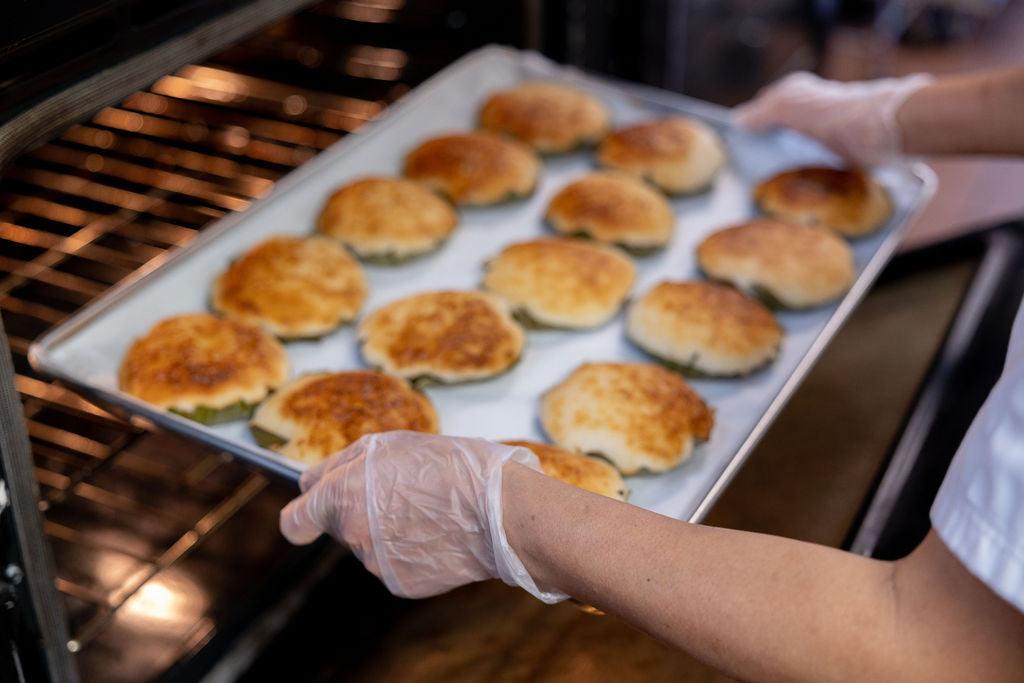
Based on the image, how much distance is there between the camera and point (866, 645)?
918mm

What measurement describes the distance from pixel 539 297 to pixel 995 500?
1.14 m

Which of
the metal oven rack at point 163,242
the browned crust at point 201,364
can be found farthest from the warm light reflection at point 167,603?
the browned crust at point 201,364

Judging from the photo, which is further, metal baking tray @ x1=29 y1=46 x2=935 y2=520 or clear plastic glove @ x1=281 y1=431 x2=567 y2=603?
metal baking tray @ x1=29 y1=46 x2=935 y2=520

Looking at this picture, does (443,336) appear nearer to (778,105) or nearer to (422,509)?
(422,509)

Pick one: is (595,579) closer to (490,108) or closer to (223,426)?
(223,426)

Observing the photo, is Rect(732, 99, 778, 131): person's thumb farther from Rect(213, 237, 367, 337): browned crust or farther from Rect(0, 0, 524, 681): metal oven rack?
Rect(213, 237, 367, 337): browned crust

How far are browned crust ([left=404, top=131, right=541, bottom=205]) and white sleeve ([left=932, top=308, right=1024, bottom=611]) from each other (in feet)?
4.71

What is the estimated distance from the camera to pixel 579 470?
4.84ft

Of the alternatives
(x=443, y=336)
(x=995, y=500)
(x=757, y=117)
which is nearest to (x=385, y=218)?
(x=443, y=336)

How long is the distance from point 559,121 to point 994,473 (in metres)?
1.69

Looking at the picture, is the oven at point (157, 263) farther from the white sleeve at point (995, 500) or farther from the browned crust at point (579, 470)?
the white sleeve at point (995, 500)

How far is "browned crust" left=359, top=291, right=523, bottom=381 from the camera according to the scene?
1.74 metres

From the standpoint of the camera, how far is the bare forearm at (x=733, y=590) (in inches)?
36.2

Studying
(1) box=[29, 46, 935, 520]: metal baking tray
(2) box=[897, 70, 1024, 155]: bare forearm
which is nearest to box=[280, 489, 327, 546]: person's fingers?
(1) box=[29, 46, 935, 520]: metal baking tray
